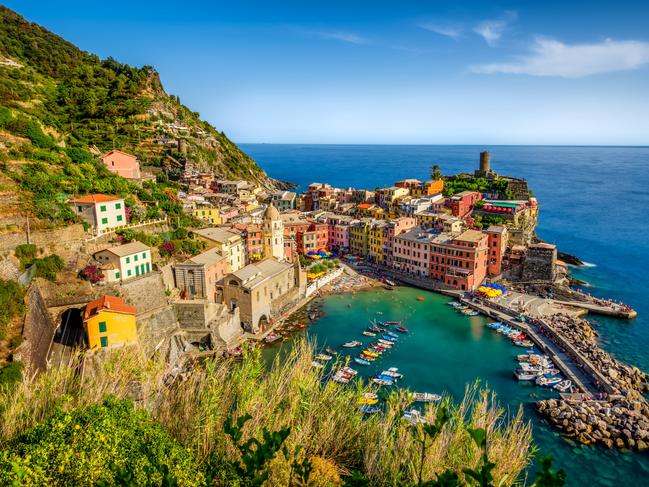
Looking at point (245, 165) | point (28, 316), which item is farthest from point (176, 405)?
point (245, 165)

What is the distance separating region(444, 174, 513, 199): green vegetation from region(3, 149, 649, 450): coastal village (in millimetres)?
8580

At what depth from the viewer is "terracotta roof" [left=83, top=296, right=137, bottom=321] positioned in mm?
23359

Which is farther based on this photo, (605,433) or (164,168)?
(164,168)

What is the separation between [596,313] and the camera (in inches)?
1468

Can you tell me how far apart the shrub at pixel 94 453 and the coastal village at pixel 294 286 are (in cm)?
588

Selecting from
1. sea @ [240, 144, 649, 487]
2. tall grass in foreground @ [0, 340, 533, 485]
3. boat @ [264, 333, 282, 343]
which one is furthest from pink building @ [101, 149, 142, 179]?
tall grass in foreground @ [0, 340, 533, 485]

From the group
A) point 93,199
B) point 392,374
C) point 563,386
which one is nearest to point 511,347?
point 563,386

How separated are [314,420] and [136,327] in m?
15.3

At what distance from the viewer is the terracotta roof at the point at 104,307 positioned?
23.4 m

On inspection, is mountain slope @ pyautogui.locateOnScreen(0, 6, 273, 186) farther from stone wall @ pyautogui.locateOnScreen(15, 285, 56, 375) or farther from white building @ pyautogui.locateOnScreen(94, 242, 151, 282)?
stone wall @ pyautogui.locateOnScreen(15, 285, 56, 375)

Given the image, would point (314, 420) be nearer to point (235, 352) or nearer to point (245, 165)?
point (235, 352)

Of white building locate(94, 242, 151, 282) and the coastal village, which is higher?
white building locate(94, 242, 151, 282)

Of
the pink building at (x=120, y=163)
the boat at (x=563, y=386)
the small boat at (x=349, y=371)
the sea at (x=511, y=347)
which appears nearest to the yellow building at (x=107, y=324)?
the sea at (x=511, y=347)

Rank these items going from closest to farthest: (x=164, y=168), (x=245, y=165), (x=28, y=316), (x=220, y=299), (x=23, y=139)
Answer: (x=28, y=316) < (x=220, y=299) < (x=23, y=139) < (x=164, y=168) < (x=245, y=165)
